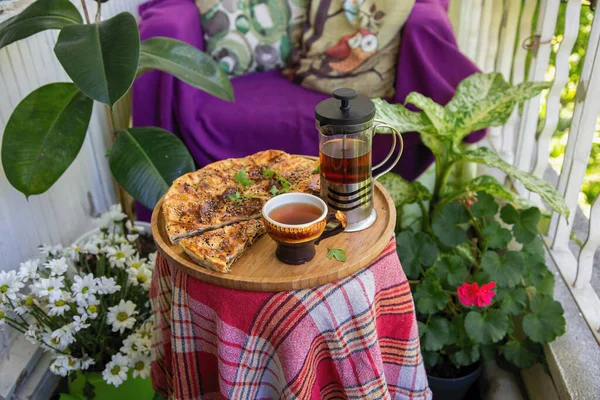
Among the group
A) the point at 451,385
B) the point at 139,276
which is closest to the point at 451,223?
the point at 451,385

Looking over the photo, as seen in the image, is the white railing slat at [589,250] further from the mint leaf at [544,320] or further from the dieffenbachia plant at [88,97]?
the dieffenbachia plant at [88,97]

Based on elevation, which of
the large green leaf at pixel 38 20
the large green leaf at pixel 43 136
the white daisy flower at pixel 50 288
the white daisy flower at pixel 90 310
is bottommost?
the white daisy flower at pixel 90 310

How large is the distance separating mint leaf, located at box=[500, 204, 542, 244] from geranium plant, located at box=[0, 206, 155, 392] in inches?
37.9

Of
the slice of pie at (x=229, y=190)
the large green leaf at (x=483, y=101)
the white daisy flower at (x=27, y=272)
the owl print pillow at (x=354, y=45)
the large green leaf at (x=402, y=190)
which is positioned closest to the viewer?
the slice of pie at (x=229, y=190)

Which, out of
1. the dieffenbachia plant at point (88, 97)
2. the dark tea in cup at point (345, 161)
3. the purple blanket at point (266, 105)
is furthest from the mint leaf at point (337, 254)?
the purple blanket at point (266, 105)

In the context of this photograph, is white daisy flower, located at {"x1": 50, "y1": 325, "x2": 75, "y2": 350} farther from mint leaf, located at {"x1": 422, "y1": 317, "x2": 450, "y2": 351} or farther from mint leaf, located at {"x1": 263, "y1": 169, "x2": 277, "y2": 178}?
mint leaf, located at {"x1": 422, "y1": 317, "x2": 450, "y2": 351}

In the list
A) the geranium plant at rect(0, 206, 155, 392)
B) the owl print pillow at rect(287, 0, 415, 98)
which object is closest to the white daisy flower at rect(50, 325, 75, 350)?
the geranium plant at rect(0, 206, 155, 392)

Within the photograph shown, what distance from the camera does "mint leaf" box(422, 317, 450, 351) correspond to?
1453 mm

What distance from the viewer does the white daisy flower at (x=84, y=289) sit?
49.9 inches

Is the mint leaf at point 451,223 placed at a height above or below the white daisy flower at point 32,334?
above

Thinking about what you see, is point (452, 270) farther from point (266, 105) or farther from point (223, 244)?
point (266, 105)

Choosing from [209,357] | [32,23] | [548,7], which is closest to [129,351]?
[209,357]

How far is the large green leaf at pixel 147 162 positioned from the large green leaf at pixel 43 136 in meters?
0.13

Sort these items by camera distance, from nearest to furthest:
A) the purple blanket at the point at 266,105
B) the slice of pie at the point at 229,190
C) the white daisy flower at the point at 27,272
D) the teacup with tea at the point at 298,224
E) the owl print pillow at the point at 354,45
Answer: the teacup with tea at the point at 298,224, the slice of pie at the point at 229,190, the white daisy flower at the point at 27,272, the purple blanket at the point at 266,105, the owl print pillow at the point at 354,45
